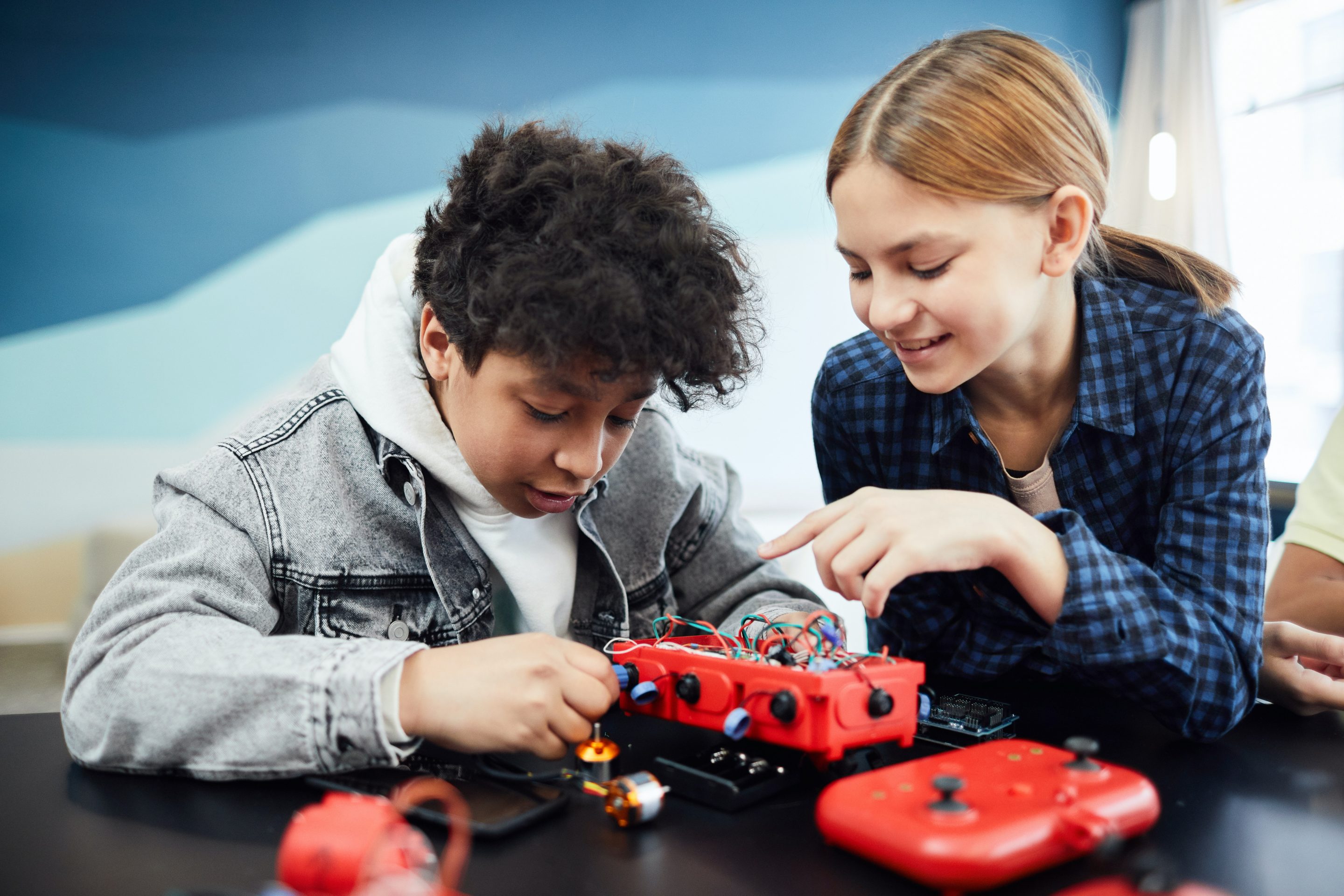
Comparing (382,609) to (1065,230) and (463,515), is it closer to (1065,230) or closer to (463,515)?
(463,515)

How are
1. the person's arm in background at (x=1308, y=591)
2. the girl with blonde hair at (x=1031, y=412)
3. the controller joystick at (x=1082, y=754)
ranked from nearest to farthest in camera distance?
the controller joystick at (x=1082, y=754) < the girl with blonde hair at (x=1031, y=412) < the person's arm in background at (x=1308, y=591)

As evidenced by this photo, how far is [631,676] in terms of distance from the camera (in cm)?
76

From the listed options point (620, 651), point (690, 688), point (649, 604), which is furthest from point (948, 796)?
point (649, 604)

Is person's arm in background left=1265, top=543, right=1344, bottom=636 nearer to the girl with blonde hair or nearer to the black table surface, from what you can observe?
the girl with blonde hair

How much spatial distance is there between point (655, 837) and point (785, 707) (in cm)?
13

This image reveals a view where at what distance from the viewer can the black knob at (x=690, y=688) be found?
72 cm

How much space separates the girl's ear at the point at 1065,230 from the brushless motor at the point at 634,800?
659 mm

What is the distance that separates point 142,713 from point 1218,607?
2.92ft

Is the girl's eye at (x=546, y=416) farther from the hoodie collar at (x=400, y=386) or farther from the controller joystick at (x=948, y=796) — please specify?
the controller joystick at (x=948, y=796)

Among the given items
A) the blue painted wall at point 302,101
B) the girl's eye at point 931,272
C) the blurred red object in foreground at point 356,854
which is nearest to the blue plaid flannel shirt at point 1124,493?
the girl's eye at point 931,272

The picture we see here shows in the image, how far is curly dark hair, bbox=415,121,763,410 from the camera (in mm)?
838

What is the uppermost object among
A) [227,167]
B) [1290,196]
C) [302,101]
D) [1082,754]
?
[302,101]

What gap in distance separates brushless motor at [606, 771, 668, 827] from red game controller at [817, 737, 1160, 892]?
10cm

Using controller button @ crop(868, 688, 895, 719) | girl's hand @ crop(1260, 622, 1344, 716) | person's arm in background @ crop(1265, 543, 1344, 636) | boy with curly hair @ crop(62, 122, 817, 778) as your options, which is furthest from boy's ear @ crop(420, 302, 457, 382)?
person's arm in background @ crop(1265, 543, 1344, 636)
